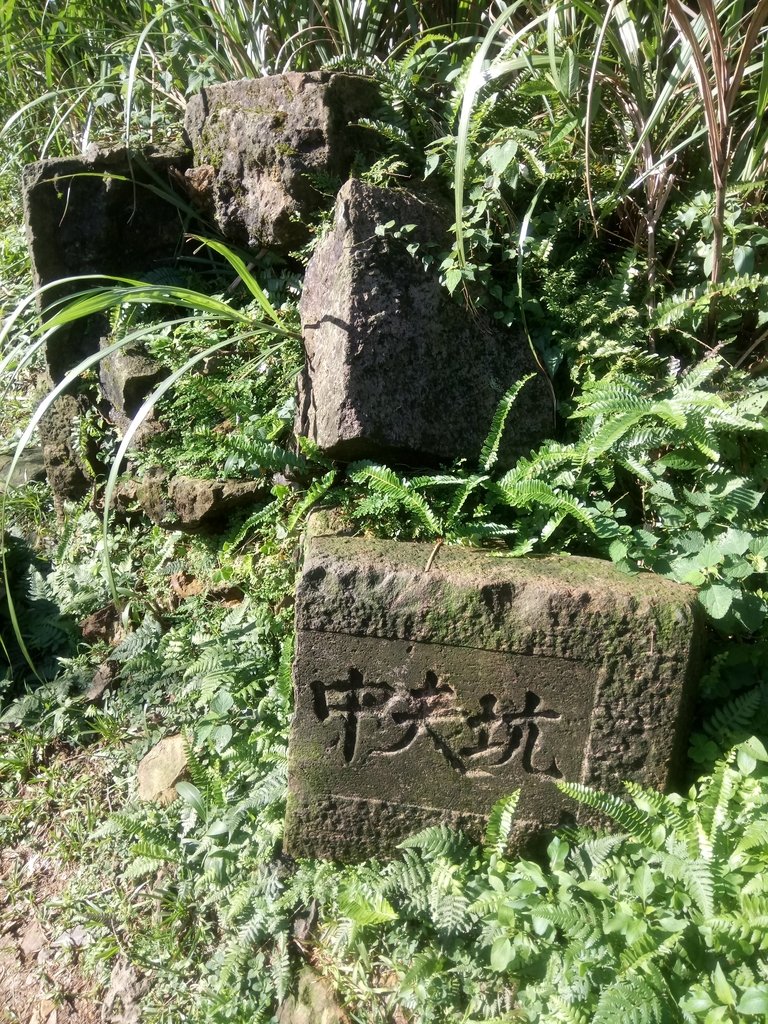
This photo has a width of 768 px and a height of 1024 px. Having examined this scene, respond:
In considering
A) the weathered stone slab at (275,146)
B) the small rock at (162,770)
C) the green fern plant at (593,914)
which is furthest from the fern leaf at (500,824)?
the weathered stone slab at (275,146)

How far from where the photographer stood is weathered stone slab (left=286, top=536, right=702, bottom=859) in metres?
1.93

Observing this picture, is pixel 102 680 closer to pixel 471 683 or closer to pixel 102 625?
pixel 102 625

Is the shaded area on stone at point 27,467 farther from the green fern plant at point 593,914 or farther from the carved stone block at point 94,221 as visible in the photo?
the green fern plant at point 593,914

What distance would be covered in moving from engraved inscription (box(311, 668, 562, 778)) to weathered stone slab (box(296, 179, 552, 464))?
2.48 feet

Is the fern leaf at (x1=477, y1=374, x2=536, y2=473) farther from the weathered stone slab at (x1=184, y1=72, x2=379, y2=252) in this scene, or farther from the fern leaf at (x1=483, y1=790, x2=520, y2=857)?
the weathered stone slab at (x1=184, y1=72, x2=379, y2=252)

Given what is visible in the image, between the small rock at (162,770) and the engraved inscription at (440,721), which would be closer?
the engraved inscription at (440,721)

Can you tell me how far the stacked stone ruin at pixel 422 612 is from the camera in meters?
1.95

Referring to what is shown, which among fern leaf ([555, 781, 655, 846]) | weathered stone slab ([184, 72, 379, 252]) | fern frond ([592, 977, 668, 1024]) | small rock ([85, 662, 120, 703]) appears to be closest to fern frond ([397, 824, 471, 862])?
fern leaf ([555, 781, 655, 846])

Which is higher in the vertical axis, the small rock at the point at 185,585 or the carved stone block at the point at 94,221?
the carved stone block at the point at 94,221

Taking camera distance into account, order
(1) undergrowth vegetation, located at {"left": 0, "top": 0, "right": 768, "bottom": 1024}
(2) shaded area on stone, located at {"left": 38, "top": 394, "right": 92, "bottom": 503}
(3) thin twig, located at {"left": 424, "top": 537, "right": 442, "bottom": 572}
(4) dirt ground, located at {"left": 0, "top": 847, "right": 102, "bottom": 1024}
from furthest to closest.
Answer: (2) shaded area on stone, located at {"left": 38, "top": 394, "right": 92, "bottom": 503} → (4) dirt ground, located at {"left": 0, "top": 847, "right": 102, "bottom": 1024} → (3) thin twig, located at {"left": 424, "top": 537, "right": 442, "bottom": 572} → (1) undergrowth vegetation, located at {"left": 0, "top": 0, "right": 768, "bottom": 1024}

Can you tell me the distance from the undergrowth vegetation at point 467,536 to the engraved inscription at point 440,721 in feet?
0.47

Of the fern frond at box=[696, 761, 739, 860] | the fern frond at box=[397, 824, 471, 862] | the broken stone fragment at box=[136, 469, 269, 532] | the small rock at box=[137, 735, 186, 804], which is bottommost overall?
the small rock at box=[137, 735, 186, 804]

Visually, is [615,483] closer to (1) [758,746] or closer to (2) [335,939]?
(1) [758,746]

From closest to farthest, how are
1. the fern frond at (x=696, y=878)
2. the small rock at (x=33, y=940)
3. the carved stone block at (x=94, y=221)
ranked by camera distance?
1. the fern frond at (x=696, y=878)
2. the small rock at (x=33, y=940)
3. the carved stone block at (x=94, y=221)
